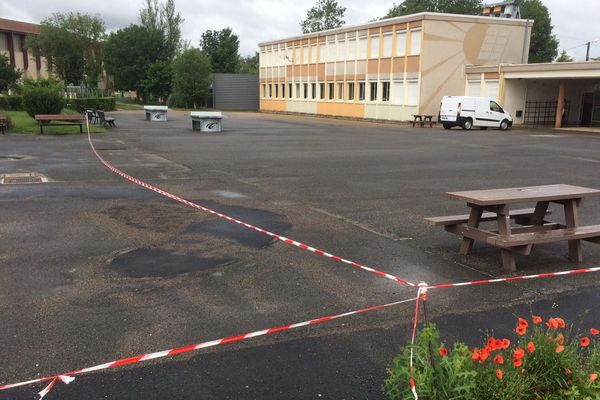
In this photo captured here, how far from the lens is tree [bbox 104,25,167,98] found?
259ft

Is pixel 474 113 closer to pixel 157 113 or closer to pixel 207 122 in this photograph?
pixel 207 122

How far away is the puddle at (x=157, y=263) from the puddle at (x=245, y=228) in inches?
34.0

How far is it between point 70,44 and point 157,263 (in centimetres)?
7790

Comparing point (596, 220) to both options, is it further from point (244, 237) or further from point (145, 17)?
point (145, 17)

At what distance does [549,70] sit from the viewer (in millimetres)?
32656

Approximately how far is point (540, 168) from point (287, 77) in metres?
45.7

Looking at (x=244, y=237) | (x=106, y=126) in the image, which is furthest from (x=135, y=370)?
(x=106, y=126)

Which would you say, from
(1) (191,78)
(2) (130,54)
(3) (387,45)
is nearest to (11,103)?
(3) (387,45)

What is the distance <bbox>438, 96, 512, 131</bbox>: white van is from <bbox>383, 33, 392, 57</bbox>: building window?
1060 centimetres

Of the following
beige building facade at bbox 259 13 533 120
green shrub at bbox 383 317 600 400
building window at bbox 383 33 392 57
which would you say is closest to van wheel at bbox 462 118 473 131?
beige building facade at bbox 259 13 533 120

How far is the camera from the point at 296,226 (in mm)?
8203

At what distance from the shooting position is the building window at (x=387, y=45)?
4269 centimetres

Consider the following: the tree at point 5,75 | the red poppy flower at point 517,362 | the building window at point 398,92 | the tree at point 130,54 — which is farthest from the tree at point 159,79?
the red poppy flower at point 517,362

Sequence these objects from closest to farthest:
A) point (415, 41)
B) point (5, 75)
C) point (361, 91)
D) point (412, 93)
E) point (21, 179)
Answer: point (21, 179), point (415, 41), point (412, 93), point (361, 91), point (5, 75)
